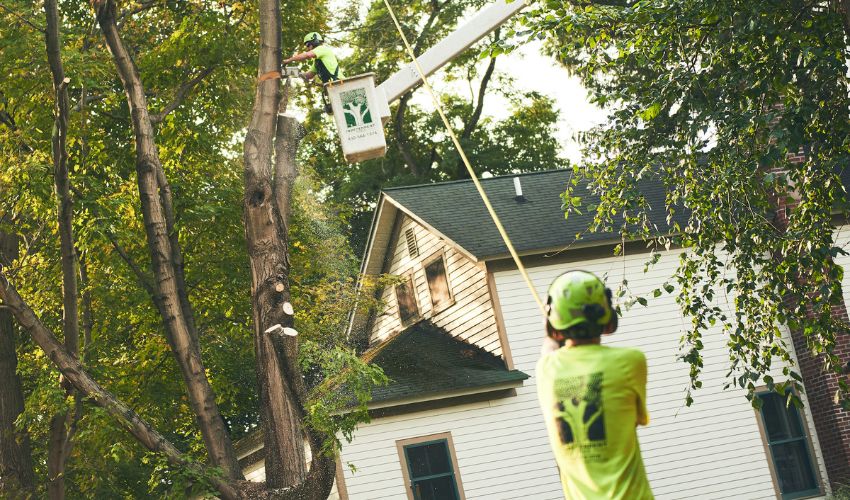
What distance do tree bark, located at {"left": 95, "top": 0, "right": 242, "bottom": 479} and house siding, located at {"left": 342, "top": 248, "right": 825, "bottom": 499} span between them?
5.77 m

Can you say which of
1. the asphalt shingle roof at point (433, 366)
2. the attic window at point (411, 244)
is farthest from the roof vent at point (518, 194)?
the asphalt shingle roof at point (433, 366)

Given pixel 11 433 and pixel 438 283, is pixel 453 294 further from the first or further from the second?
pixel 11 433

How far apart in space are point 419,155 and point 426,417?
21.4m

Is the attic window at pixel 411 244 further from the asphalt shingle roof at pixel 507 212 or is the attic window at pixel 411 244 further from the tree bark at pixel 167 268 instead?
the tree bark at pixel 167 268

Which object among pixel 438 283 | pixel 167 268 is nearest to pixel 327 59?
pixel 167 268

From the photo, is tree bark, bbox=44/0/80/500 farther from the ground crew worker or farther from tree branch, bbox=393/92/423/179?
tree branch, bbox=393/92/423/179

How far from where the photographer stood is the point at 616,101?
1039 cm

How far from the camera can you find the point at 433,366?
2002 cm

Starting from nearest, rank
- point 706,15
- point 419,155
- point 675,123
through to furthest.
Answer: point 706,15, point 675,123, point 419,155

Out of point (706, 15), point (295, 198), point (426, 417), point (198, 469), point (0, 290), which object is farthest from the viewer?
point (295, 198)

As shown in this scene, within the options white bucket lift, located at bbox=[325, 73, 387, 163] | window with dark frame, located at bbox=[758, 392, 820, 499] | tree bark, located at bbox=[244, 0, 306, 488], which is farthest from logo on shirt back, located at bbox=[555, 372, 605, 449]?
window with dark frame, located at bbox=[758, 392, 820, 499]

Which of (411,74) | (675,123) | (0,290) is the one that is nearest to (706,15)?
(675,123)

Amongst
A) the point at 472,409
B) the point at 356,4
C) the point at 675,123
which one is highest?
the point at 356,4

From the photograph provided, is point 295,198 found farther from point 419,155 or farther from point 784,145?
point 419,155
